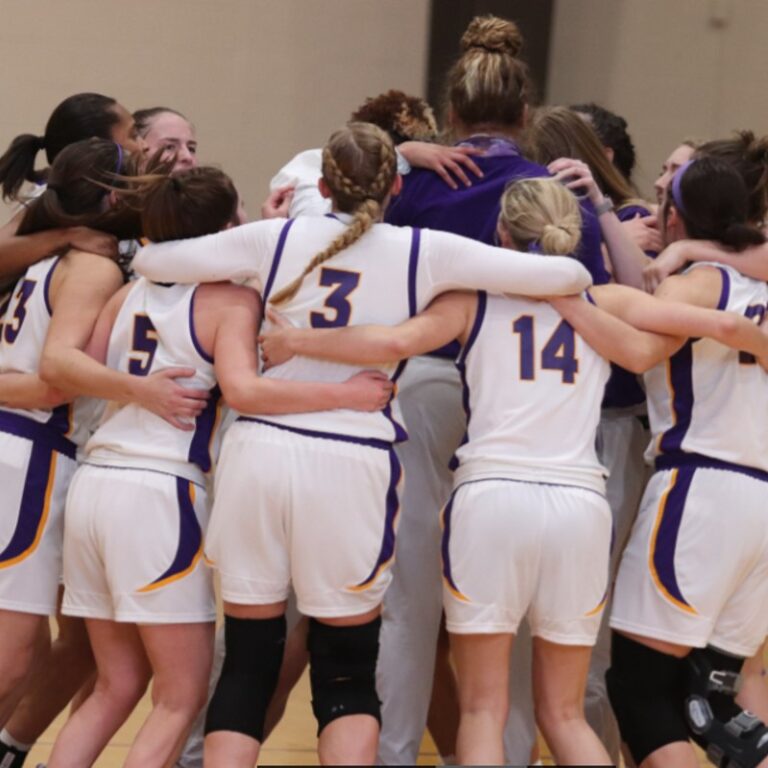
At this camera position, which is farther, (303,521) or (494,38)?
(494,38)

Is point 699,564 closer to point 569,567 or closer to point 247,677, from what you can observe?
point 569,567

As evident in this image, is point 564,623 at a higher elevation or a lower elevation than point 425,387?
lower

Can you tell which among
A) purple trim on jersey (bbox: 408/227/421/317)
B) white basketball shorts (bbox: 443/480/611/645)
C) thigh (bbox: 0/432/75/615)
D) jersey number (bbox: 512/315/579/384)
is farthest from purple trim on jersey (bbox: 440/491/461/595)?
thigh (bbox: 0/432/75/615)

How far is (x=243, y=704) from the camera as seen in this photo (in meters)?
3.13

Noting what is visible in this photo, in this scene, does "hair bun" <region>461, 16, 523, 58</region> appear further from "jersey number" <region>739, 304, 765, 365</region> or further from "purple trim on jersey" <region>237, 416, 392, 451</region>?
"purple trim on jersey" <region>237, 416, 392, 451</region>

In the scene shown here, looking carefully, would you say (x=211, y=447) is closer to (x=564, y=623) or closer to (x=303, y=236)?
(x=303, y=236)

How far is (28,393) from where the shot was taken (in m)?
3.50

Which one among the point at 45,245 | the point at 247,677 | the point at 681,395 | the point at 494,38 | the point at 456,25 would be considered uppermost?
the point at 494,38

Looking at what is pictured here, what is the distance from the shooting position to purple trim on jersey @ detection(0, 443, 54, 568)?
11.4ft

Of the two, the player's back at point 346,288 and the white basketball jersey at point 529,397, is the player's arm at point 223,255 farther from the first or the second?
the white basketball jersey at point 529,397

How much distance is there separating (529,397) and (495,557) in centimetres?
39

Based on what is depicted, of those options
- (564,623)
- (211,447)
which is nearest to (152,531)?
(211,447)

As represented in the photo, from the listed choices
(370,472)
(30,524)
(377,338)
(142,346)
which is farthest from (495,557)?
(30,524)

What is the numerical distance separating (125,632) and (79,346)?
0.74 meters
